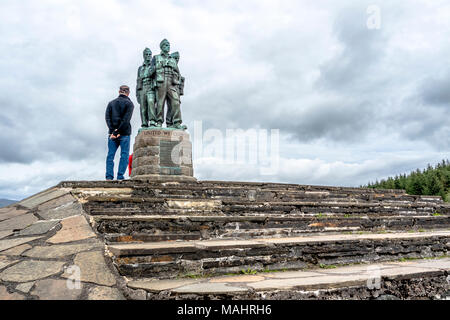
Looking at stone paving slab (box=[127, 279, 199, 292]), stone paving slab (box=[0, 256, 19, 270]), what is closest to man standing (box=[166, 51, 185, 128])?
stone paving slab (box=[0, 256, 19, 270])

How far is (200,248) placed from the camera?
9.45 ft

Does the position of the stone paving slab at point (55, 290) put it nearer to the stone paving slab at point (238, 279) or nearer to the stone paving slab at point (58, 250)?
the stone paving slab at point (58, 250)

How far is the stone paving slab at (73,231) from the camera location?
3.30 m

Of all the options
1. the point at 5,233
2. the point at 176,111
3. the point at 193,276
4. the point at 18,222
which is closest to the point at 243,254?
the point at 193,276

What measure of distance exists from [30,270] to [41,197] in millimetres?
2819

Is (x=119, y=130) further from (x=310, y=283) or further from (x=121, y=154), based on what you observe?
(x=310, y=283)

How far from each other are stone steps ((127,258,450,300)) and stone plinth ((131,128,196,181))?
629 centimetres

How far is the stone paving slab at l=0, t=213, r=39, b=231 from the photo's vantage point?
3987 mm

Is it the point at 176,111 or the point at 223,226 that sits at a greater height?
the point at 176,111

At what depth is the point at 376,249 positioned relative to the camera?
376cm

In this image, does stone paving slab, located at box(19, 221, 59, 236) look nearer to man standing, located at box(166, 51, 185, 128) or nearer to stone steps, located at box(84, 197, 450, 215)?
stone steps, located at box(84, 197, 450, 215)

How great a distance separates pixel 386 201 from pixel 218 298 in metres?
5.43
